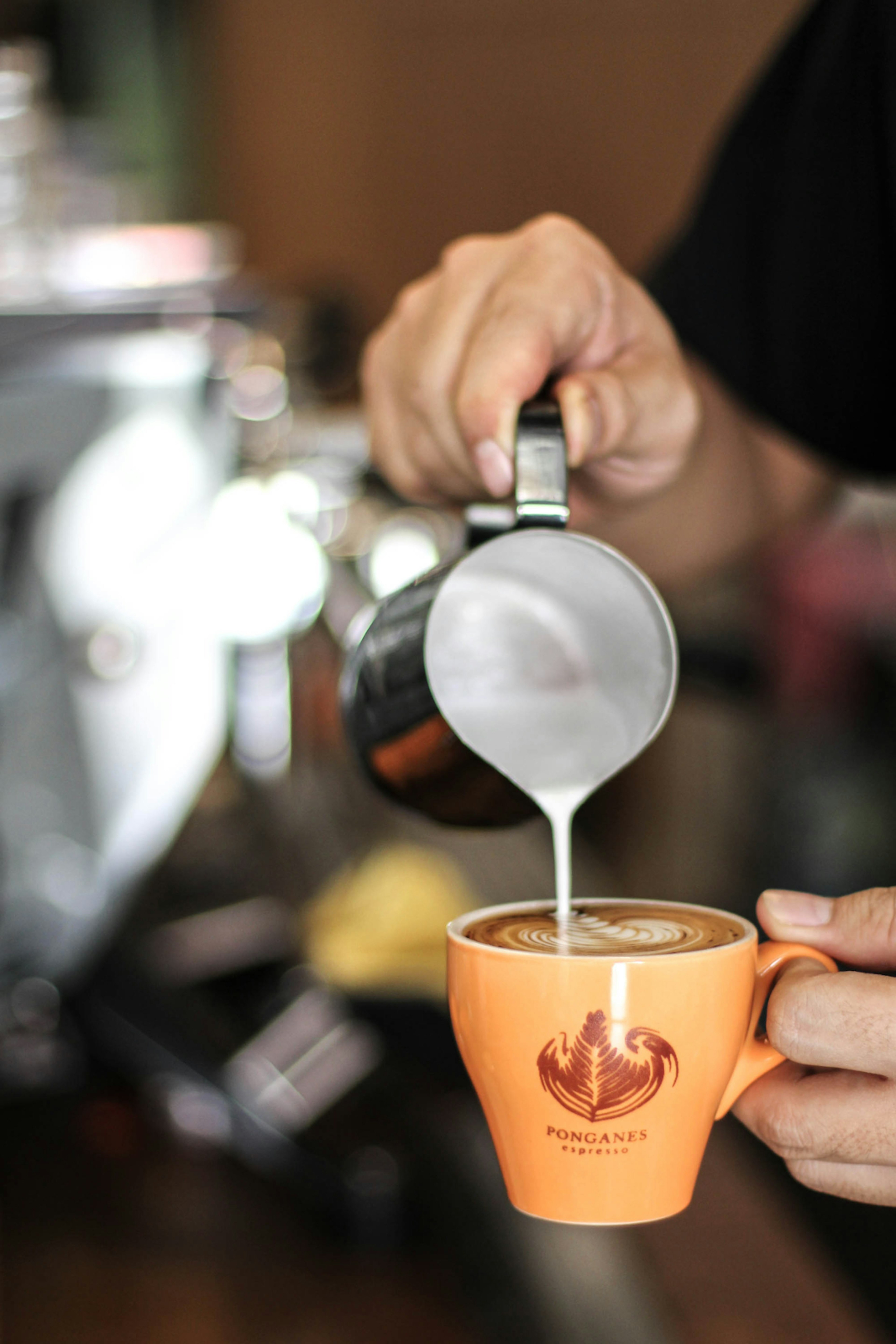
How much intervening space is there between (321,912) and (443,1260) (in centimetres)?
42

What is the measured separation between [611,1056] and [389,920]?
3.25ft

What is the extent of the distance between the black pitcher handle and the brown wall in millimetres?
2319

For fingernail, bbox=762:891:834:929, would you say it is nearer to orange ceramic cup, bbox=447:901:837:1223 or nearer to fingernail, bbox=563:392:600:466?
→ orange ceramic cup, bbox=447:901:837:1223

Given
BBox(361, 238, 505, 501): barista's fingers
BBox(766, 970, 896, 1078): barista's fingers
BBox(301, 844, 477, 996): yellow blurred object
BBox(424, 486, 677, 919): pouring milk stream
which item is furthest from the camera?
BBox(301, 844, 477, 996): yellow blurred object

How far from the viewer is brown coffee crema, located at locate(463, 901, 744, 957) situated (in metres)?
0.53

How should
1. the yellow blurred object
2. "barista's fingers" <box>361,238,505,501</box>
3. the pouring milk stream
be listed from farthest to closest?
the yellow blurred object → "barista's fingers" <box>361,238,505,501</box> → the pouring milk stream

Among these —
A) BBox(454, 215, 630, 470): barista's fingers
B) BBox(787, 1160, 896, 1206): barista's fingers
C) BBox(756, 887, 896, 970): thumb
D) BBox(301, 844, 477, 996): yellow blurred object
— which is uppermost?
BBox(454, 215, 630, 470): barista's fingers

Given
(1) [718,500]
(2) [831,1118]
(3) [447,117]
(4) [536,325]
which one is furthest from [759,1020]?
(3) [447,117]

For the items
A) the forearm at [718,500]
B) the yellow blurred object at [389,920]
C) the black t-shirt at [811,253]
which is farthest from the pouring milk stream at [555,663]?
the yellow blurred object at [389,920]

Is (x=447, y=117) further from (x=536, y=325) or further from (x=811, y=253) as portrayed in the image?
(x=536, y=325)

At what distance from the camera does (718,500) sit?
1070mm

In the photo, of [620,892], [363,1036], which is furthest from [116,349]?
[620,892]

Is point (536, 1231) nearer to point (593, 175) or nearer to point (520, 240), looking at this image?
point (520, 240)

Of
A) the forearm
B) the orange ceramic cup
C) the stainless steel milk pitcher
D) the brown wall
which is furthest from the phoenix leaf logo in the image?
the brown wall
